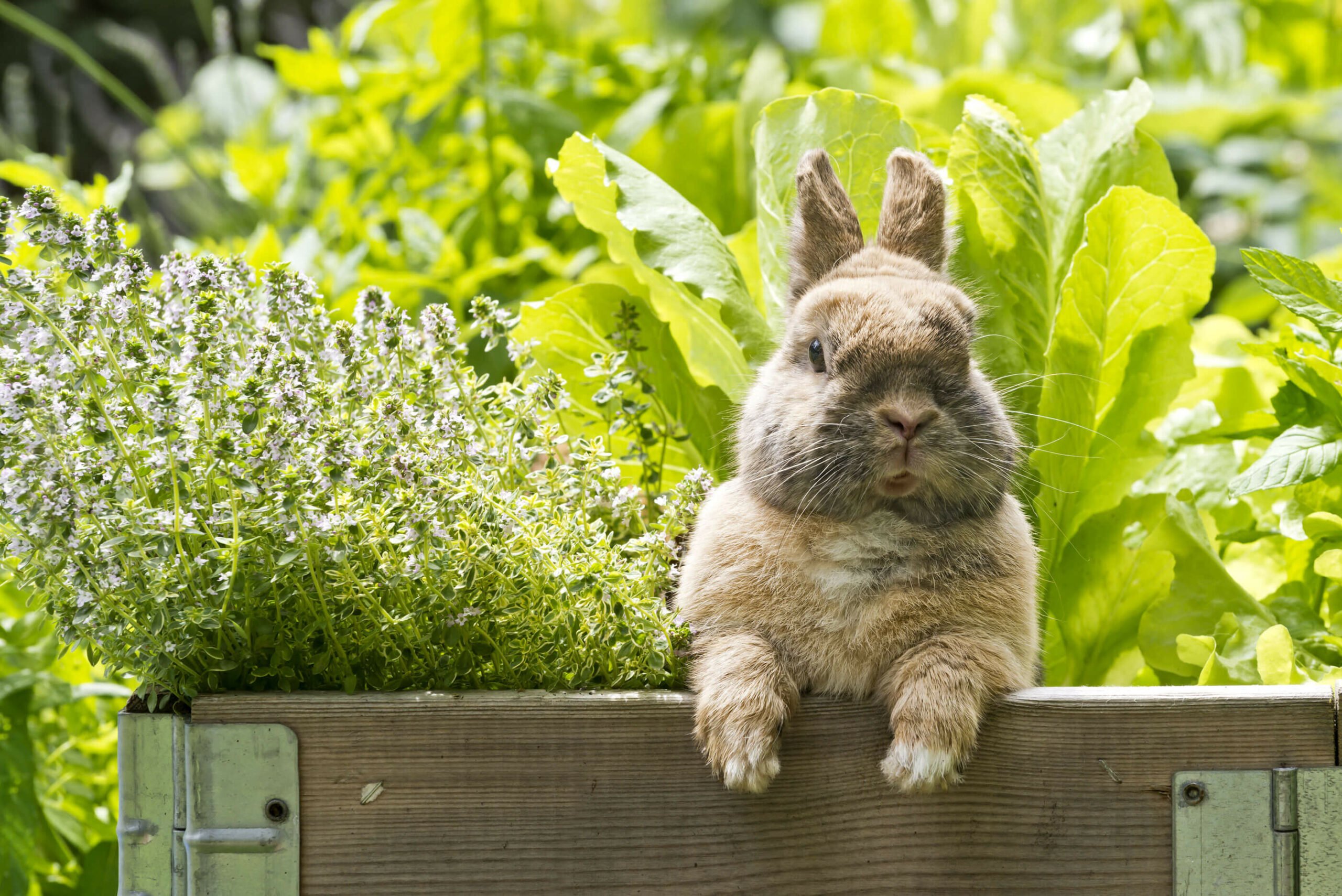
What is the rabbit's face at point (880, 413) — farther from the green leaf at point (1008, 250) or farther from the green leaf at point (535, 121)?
the green leaf at point (535, 121)

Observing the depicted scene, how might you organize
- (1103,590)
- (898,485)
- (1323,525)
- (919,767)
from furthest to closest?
1. (1103,590)
2. (1323,525)
3. (898,485)
4. (919,767)

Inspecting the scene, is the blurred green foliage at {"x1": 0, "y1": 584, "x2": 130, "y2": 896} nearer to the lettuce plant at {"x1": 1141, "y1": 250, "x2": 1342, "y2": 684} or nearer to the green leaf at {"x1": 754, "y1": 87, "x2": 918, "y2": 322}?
the green leaf at {"x1": 754, "y1": 87, "x2": 918, "y2": 322}

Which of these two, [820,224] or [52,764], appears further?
[52,764]

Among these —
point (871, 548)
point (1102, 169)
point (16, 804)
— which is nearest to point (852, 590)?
point (871, 548)

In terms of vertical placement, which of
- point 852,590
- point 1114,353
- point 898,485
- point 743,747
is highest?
point 1114,353

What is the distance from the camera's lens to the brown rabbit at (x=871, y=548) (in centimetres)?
112

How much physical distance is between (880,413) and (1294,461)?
1.74 ft

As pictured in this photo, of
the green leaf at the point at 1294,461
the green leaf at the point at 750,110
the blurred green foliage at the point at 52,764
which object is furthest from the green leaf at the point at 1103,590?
the blurred green foliage at the point at 52,764

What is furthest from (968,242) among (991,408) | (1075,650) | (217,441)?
(217,441)

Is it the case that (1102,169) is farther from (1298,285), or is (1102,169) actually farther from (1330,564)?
(1330,564)

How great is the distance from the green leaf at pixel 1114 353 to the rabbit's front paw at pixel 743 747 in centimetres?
65

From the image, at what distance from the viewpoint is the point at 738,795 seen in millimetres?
1168

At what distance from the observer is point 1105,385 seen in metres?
1.62

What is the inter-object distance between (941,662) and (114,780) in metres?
1.50
